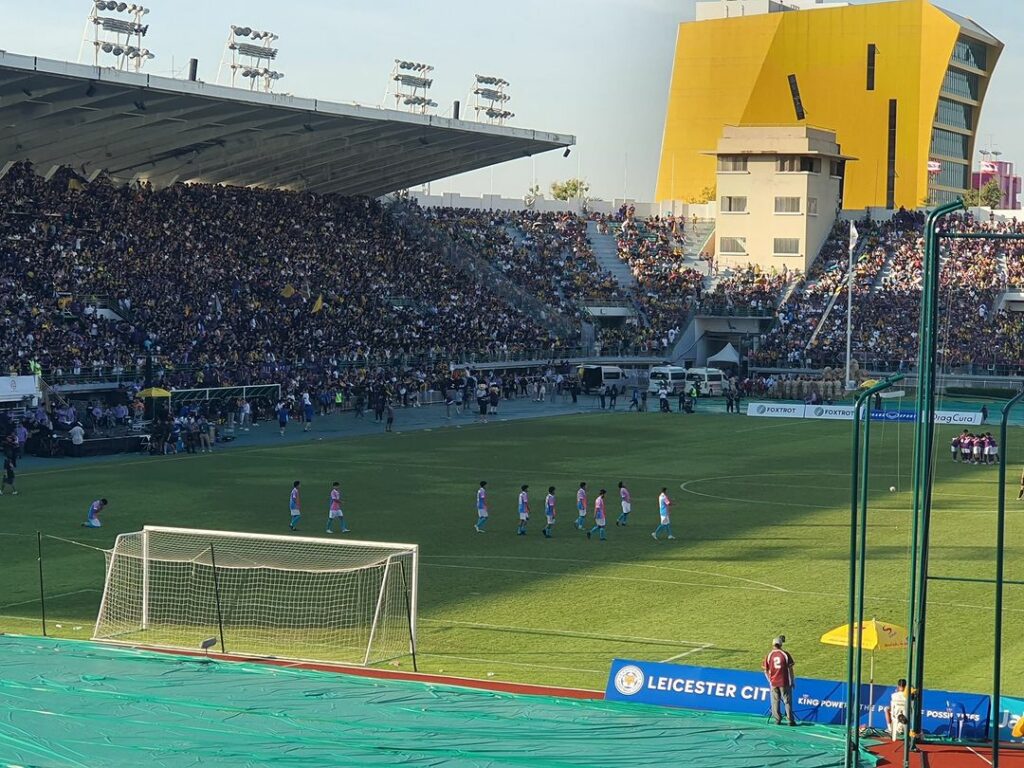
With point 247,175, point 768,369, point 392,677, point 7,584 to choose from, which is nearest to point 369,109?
point 247,175

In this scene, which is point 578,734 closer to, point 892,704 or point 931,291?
point 892,704

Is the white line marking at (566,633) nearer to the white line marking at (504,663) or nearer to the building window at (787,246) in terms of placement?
the white line marking at (504,663)

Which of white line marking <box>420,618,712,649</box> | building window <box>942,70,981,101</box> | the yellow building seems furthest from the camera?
building window <box>942,70,981,101</box>

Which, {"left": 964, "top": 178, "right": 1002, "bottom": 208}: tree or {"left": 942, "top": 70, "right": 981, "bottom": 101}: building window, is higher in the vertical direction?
{"left": 942, "top": 70, "right": 981, "bottom": 101}: building window

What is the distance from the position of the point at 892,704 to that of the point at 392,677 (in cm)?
792

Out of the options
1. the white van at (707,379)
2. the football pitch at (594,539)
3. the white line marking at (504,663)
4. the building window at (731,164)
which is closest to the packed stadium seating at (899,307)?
the white van at (707,379)

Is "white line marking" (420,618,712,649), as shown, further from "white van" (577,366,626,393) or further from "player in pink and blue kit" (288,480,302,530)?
"white van" (577,366,626,393)

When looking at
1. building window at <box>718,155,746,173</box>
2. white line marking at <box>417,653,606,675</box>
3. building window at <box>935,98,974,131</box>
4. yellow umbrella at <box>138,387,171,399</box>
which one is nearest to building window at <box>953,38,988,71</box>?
building window at <box>935,98,974,131</box>

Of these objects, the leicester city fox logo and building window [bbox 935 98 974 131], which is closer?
the leicester city fox logo

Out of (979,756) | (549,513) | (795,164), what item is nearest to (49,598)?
(549,513)

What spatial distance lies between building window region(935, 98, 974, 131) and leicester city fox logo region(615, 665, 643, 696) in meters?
106

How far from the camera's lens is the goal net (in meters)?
26.4

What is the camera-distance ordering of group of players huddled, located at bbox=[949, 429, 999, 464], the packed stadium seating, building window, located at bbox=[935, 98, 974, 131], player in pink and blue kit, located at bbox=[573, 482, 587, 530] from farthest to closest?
building window, located at bbox=[935, 98, 974, 131] < the packed stadium seating < group of players huddled, located at bbox=[949, 429, 999, 464] < player in pink and blue kit, located at bbox=[573, 482, 587, 530]

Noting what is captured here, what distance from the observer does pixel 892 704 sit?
2009 cm
